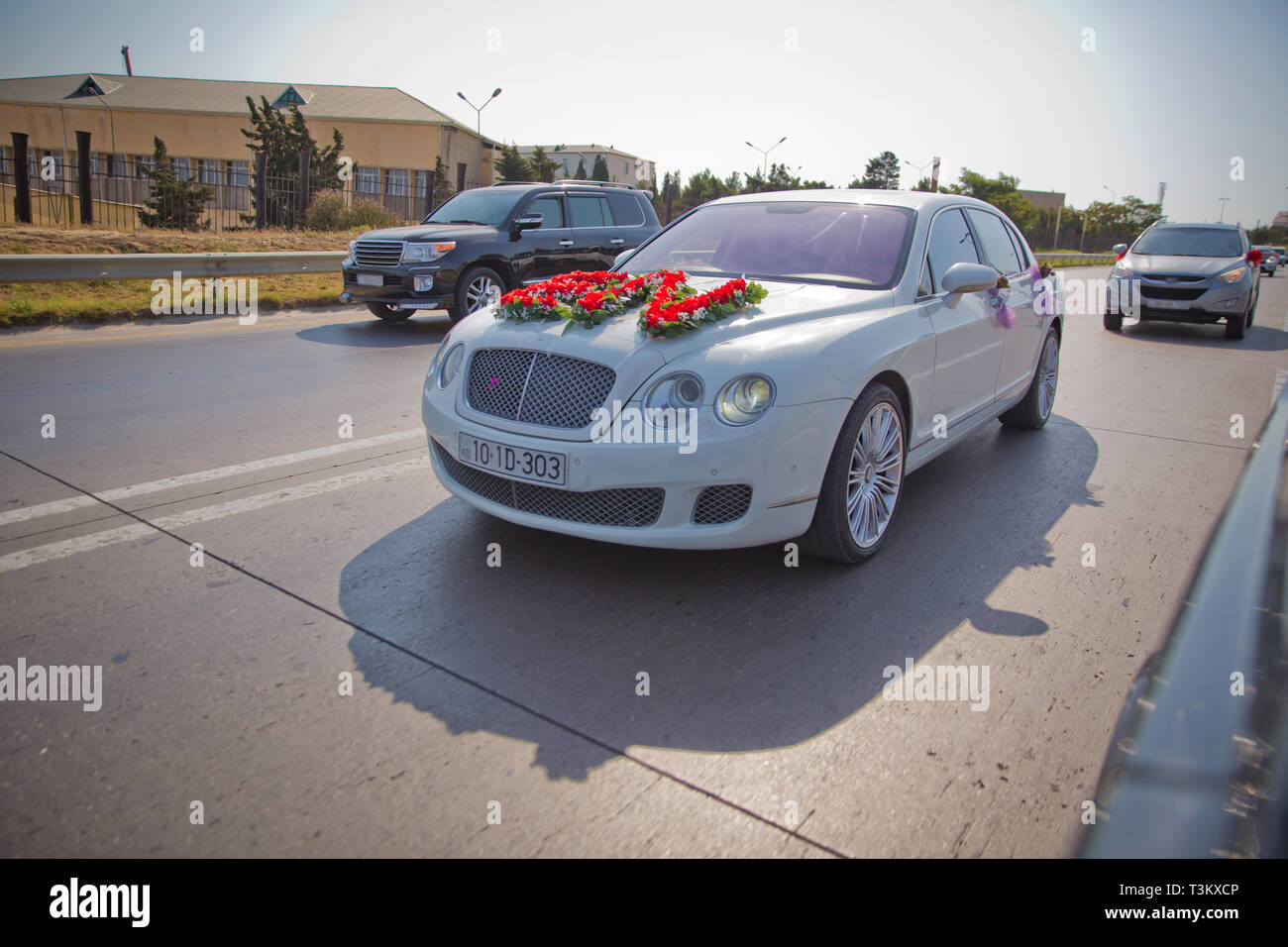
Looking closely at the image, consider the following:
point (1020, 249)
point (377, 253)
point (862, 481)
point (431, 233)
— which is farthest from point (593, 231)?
point (862, 481)

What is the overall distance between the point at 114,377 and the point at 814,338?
6342 mm

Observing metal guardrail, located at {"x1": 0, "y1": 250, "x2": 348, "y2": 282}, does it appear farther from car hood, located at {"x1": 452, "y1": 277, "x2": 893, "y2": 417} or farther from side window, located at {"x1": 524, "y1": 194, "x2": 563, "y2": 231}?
car hood, located at {"x1": 452, "y1": 277, "x2": 893, "y2": 417}

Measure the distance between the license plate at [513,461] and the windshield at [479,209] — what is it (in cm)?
857

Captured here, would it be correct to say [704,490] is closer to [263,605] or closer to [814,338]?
[814,338]

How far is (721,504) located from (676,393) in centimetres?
46

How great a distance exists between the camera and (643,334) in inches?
143

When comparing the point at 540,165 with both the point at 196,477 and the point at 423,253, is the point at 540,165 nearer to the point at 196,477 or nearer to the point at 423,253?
the point at 423,253

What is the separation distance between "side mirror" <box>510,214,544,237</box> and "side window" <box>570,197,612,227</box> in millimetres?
703

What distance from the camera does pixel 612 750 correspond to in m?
2.52

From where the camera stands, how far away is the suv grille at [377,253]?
35.6 feet

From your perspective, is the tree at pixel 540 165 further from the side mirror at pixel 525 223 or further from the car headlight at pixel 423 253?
the car headlight at pixel 423 253

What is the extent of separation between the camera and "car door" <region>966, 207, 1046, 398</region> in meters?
5.58

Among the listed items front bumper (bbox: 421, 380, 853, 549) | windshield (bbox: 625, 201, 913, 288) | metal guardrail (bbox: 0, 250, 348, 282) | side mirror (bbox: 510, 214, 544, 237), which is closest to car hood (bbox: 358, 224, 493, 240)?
side mirror (bbox: 510, 214, 544, 237)
